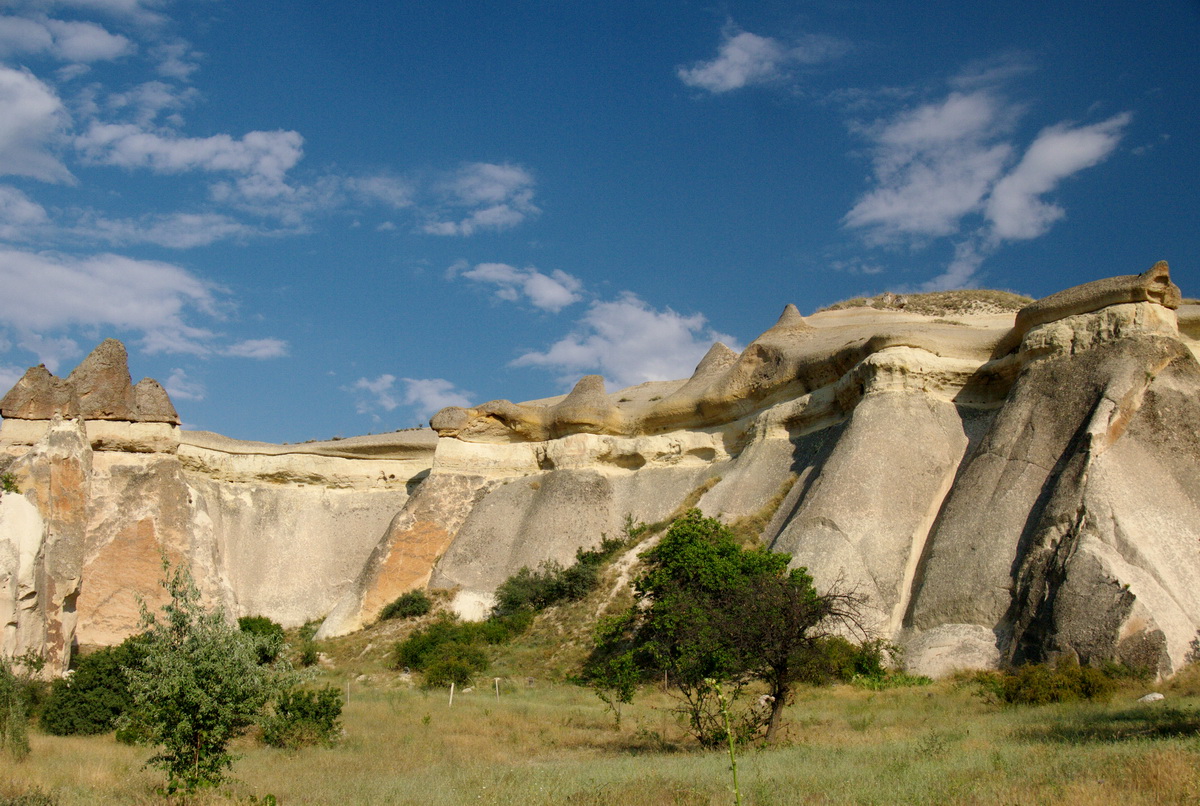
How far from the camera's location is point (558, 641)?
23.7 metres

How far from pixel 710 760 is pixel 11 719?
8.91m

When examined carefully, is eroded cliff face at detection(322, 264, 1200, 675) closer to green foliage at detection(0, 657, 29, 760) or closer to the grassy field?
the grassy field

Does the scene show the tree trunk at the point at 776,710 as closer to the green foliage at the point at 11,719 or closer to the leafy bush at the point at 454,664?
the green foliage at the point at 11,719

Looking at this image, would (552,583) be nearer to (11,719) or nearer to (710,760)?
(11,719)

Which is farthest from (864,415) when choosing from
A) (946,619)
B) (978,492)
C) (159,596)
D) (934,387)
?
(159,596)

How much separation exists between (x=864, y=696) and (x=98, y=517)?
842 inches

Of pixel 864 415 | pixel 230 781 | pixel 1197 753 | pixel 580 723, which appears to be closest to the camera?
pixel 1197 753

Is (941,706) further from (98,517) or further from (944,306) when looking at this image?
(944,306)

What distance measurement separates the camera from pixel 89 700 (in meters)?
15.6

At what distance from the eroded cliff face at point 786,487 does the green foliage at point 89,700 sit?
3.63ft

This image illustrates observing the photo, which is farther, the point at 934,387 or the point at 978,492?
the point at 934,387

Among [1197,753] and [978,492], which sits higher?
[978,492]

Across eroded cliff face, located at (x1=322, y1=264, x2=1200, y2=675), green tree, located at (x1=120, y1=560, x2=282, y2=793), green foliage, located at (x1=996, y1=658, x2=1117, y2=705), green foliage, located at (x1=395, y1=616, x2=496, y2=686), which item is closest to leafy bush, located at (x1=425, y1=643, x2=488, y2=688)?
green foliage, located at (x1=395, y1=616, x2=496, y2=686)

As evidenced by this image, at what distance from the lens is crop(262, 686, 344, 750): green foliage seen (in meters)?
13.9
